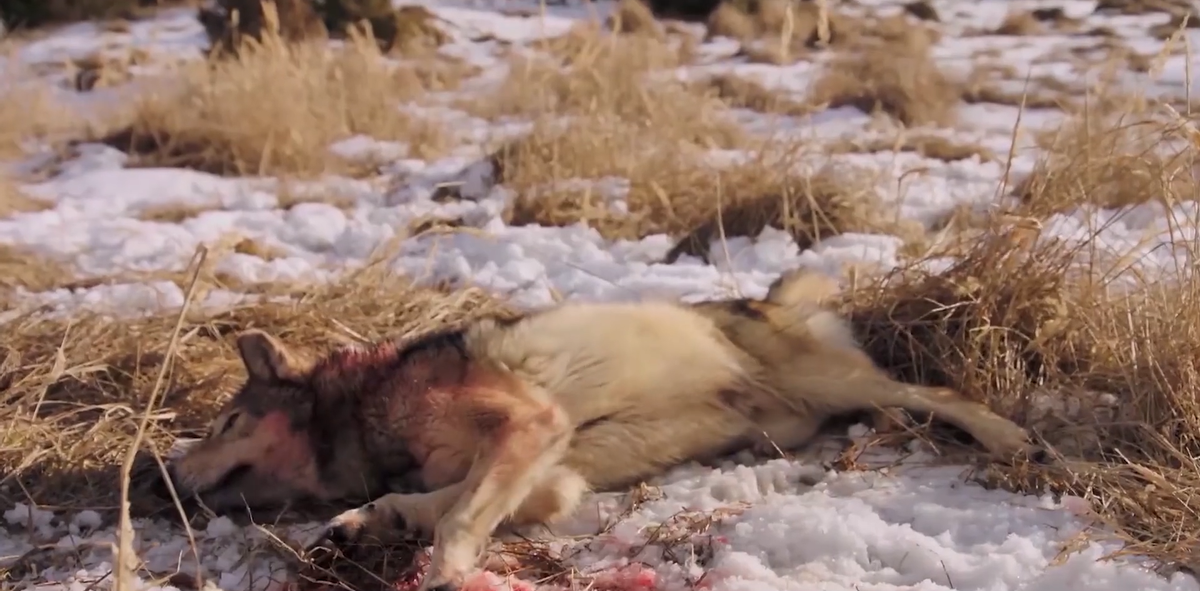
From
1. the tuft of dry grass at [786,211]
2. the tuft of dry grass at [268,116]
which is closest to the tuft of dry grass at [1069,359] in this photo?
the tuft of dry grass at [786,211]

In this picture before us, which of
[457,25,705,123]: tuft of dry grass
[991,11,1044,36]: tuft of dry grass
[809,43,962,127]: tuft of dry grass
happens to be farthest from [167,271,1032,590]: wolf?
[991,11,1044,36]: tuft of dry grass

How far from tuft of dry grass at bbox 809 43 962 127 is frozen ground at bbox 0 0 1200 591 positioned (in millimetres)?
195

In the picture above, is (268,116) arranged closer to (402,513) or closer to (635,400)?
(635,400)

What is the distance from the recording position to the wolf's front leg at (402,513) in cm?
244

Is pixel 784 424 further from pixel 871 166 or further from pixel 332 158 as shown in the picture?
pixel 332 158

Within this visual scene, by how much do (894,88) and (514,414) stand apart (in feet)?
20.3

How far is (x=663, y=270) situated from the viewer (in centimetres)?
466

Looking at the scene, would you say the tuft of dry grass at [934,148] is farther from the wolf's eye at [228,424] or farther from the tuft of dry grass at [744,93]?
the wolf's eye at [228,424]

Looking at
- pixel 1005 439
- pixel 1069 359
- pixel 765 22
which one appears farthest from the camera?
pixel 765 22

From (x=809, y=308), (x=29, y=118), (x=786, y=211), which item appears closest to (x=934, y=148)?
(x=786, y=211)

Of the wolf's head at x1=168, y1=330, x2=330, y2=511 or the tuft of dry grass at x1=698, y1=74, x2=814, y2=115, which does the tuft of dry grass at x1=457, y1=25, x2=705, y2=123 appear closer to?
the tuft of dry grass at x1=698, y1=74, x2=814, y2=115

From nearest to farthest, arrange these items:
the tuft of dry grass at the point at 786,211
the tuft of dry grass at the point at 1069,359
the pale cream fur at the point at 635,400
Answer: the tuft of dry grass at the point at 1069,359, the pale cream fur at the point at 635,400, the tuft of dry grass at the point at 786,211

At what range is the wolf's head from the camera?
273 centimetres

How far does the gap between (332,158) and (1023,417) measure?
485 cm
